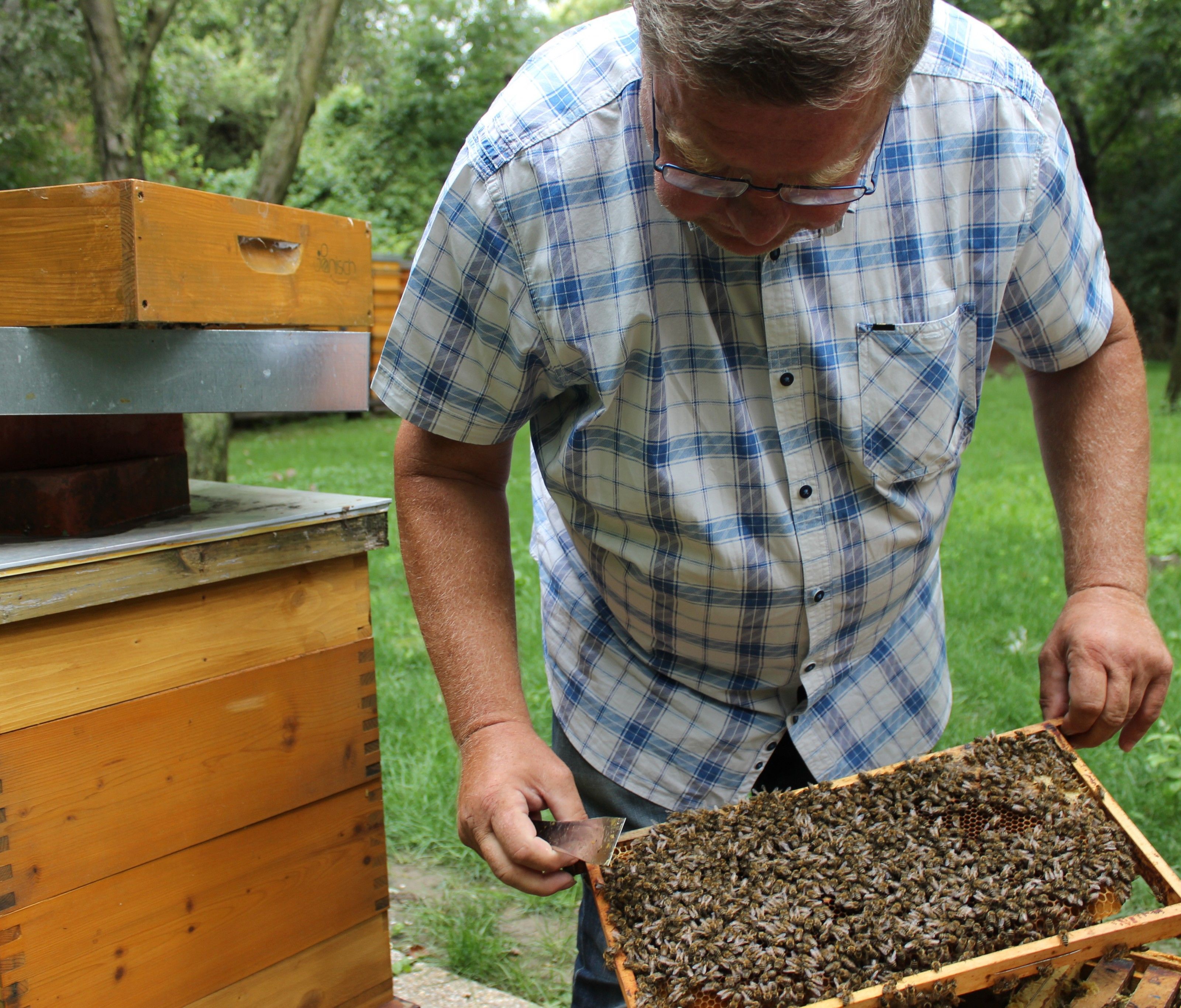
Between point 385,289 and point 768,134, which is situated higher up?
point 385,289

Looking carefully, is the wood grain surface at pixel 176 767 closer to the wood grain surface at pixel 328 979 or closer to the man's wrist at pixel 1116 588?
the wood grain surface at pixel 328 979

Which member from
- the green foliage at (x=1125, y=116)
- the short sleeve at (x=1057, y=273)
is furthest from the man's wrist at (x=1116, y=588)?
the green foliage at (x=1125, y=116)

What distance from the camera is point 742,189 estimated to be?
125 centimetres

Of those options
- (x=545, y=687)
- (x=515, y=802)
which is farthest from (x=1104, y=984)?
(x=545, y=687)

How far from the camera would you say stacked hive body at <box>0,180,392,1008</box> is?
150 centimetres

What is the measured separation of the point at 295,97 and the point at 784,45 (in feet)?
20.4

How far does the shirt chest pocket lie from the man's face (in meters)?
0.28

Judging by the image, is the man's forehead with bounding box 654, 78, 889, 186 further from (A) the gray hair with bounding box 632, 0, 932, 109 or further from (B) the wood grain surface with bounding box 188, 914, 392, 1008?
(B) the wood grain surface with bounding box 188, 914, 392, 1008

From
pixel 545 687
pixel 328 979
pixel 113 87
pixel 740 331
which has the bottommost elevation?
pixel 545 687

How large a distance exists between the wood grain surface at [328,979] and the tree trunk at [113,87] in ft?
18.0

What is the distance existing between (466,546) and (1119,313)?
1.23 m

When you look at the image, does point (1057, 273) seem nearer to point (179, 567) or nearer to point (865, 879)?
point (865, 879)

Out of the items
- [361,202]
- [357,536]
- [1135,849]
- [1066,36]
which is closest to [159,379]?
[357,536]

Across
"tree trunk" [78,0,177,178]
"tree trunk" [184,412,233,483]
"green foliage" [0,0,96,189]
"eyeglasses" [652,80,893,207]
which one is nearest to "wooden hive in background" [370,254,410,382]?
"green foliage" [0,0,96,189]
